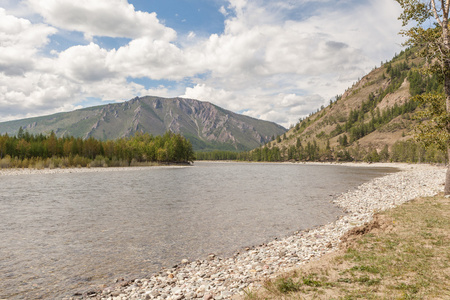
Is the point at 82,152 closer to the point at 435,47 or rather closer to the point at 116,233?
the point at 116,233

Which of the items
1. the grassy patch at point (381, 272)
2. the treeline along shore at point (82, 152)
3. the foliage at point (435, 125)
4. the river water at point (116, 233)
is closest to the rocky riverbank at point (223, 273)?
the river water at point (116, 233)

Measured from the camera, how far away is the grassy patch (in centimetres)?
739

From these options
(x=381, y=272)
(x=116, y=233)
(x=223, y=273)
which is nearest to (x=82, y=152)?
(x=116, y=233)

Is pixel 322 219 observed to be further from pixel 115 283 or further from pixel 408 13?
pixel 408 13

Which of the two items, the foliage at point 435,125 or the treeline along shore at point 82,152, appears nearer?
the foliage at point 435,125

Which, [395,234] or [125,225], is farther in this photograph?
[125,225]

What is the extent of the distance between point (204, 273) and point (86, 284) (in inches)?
216

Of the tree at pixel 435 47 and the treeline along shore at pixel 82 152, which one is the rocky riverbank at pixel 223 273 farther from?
the treeline along shore at pixel 82 152

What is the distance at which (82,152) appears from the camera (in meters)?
121

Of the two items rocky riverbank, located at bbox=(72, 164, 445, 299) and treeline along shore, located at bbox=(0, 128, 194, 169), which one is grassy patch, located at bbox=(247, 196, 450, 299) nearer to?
rocky riverbank, located at bbox=(72, 164, 445, 299)

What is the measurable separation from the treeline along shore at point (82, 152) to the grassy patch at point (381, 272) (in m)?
110

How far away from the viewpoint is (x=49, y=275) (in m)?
12.4

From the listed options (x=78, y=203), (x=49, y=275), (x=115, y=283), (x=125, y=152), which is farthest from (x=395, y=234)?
(x=125, y=152)

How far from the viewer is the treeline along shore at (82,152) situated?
100262 millimetres
